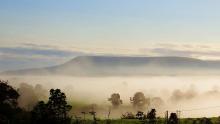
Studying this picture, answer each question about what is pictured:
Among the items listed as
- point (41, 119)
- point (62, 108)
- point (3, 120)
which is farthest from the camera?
point (62, 108)

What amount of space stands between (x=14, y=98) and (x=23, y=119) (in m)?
11.7

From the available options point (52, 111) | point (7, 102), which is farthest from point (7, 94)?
point (52, 111)

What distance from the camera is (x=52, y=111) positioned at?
5433 inches

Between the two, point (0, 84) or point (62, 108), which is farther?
point (62, 108)

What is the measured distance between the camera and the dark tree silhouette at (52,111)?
13300 centimetres

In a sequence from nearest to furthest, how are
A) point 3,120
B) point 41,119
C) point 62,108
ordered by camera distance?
1. point 3,120
2. point 41,119
3. point 62,108

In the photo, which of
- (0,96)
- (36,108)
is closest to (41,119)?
(36,108)

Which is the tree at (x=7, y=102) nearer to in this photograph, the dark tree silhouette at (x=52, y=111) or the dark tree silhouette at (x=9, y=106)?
the dark tree silhouette at (x=9, y=106)

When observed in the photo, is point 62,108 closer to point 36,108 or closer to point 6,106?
point 36,108

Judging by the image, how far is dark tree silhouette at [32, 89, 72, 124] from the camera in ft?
436

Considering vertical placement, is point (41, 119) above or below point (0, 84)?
below

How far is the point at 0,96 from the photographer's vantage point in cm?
13050

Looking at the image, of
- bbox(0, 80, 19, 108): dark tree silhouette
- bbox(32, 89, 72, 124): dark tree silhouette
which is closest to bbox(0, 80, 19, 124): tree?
bbox(0, 80, 19, 108): dark tree silhouette

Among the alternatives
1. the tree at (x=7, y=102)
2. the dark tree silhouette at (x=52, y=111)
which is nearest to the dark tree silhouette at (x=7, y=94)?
the tree at (x=7, y=102)
